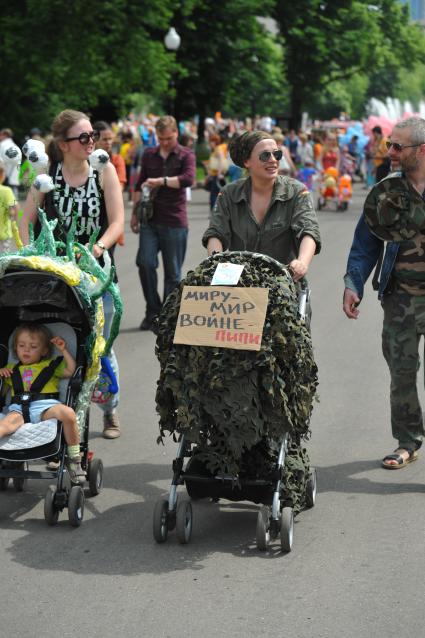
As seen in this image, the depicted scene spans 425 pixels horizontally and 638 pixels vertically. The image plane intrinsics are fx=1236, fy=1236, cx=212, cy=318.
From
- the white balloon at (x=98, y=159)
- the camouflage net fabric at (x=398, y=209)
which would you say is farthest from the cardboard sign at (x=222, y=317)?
the white balloon at (x=98, y=159)

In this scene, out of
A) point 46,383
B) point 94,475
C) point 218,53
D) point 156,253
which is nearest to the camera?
point 46,383

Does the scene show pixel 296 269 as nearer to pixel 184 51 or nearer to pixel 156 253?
pixel 156 253

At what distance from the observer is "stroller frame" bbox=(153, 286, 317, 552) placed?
18.6 ft

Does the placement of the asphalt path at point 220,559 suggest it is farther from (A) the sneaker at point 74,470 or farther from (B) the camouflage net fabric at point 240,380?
(B) the camouflage net fabric at point 240,380

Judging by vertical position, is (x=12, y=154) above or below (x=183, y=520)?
above

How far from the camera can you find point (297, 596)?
5.17 metres

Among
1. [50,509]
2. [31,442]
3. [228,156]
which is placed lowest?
[50,509]

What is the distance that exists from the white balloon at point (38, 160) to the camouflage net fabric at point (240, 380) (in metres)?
1.56

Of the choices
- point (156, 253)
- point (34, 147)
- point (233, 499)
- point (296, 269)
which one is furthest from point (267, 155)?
point (156, 253)

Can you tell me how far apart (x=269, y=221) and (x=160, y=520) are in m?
1.79

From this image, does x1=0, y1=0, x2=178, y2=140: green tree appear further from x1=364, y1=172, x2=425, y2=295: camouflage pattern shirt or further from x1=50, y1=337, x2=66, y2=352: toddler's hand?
x1=50, y1=337, x2=66, y2=352: toddler's hand

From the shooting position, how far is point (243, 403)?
223 inches

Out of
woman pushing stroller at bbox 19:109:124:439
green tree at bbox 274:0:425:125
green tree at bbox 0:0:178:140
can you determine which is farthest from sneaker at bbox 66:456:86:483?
green tree at bbox 274:0:425:125

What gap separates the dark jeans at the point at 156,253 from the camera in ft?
38.7
